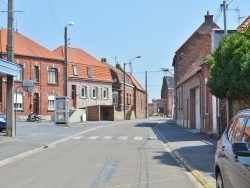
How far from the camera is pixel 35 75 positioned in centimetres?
5591

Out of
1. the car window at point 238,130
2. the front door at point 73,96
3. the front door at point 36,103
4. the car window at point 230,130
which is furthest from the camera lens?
the front door at point 73,96

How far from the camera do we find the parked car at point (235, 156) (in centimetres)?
527

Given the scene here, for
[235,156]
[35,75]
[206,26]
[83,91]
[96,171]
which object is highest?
[206,26]

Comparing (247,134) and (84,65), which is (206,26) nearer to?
(84,65)

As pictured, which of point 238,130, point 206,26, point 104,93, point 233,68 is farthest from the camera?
point 104,93

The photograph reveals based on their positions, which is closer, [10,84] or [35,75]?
[10,84]

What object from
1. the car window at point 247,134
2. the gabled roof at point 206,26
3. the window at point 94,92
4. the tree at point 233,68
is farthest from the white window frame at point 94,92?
the car window at point 247,134

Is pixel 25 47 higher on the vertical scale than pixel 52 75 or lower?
higher

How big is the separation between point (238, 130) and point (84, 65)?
205ft

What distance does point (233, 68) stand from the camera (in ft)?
49.7

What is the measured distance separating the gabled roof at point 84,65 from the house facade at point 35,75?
18.3ft

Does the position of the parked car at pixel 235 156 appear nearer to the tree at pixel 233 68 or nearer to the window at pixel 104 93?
the tree at pixel 233 68

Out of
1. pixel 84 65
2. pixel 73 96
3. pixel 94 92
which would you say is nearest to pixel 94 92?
pixel 94 92

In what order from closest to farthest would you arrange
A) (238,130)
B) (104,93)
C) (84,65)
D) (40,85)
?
(238,130)
(40,85)
(84,65)
(104,93)
